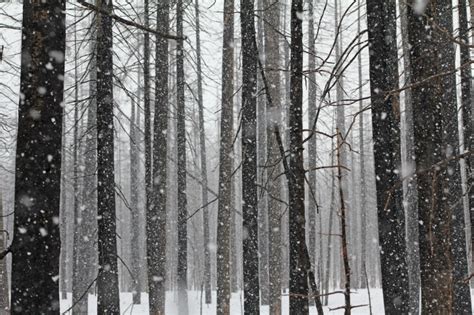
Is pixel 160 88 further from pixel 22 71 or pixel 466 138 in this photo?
pixel 22 71

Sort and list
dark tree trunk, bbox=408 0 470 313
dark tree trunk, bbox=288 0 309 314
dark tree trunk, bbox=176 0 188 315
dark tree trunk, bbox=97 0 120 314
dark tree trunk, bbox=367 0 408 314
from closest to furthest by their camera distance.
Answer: dark tree trunk, bbox=288 0 309 314 → dark tree trunk, bbox=408 0 470 313 → dark tree trunk, bbox=367 0 408 314 → dark tree trunk, bbox=97 0 120 314 → dark tree trunk, bbox=176 0 188 315

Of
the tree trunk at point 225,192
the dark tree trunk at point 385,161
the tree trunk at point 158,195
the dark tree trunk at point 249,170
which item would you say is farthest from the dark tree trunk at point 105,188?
the dark tree trunk at point 385,161

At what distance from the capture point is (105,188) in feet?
26.8

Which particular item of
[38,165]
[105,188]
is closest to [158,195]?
[105,188]

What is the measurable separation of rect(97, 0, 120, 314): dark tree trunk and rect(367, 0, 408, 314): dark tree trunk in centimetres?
434

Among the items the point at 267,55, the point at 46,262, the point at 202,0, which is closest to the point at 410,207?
the point at 267,55

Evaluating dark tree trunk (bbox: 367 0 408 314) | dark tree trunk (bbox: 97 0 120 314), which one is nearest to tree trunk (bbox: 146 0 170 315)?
dark tree trunk (bbox: 97 0 120 314)

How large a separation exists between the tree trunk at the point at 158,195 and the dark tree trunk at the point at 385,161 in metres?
6.93

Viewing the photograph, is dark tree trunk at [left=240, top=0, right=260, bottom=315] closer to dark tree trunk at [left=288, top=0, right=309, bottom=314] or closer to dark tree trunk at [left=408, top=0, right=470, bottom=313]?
dark tree trunk at [left=288, top=0, right=309, bottom=314]

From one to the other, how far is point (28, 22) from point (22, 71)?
0.36 metres

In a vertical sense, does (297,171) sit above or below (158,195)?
below

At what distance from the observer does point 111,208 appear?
822 cm

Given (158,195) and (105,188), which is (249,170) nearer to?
Result: (105,188)

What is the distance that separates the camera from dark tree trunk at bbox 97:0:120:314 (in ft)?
26.7
